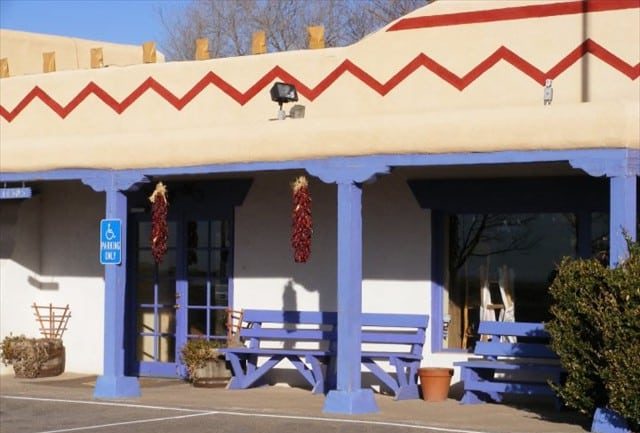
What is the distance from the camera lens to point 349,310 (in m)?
14.1

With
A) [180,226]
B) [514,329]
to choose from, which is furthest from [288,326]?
[514,329]

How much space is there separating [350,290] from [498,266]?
9.44 feet

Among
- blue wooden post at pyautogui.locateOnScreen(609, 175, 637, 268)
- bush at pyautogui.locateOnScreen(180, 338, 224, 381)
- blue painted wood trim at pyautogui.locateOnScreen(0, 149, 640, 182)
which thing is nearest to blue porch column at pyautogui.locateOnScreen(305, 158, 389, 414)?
blue painted wood trim at pyautogui.locateOnScreen(0, 149, 640, 182)

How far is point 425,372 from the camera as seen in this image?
15.2 meters

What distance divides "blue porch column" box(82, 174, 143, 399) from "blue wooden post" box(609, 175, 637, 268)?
5.87m

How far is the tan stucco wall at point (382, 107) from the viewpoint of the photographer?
43.8 ft

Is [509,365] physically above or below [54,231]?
below

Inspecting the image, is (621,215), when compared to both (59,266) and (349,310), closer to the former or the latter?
(349,310)

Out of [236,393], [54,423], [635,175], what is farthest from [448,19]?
[54,423]

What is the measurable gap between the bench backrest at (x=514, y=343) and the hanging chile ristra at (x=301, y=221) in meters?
2.19

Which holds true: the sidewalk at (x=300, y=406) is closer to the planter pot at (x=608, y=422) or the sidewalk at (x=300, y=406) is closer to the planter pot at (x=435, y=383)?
the planter pot at (x=435, y=383)

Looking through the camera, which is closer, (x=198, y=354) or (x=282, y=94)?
(x=282, y=94)

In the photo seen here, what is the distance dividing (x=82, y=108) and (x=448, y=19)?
18.0ft

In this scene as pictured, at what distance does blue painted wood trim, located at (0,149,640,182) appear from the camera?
12.7 m
